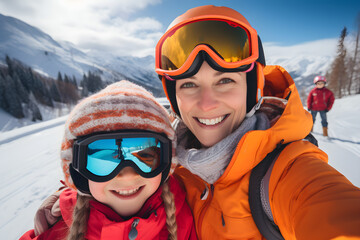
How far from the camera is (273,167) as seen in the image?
1.04 meters

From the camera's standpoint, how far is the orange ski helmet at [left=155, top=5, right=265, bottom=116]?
1370 millimetres

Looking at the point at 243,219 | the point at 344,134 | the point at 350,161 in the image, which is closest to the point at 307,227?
the point at 243,219

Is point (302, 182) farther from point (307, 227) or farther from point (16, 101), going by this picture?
point (16, 101)

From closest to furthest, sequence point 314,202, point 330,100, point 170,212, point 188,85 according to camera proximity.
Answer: point 314,202
point 170,212
point 188,85
point 330,100

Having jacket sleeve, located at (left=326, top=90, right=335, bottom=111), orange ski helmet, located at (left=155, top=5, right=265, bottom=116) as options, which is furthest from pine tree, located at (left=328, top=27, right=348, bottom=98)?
orange ski helmet, located at (left=155, top=5, right=265, bottom=116)

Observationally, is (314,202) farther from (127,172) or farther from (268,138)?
(127,172)

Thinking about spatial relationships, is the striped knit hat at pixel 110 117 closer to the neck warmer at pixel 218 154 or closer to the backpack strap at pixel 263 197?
the neck warmer at pixel 218 154

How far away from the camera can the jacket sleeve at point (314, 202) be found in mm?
599

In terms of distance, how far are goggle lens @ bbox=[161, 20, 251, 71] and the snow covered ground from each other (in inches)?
110

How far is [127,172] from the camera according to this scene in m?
1.28

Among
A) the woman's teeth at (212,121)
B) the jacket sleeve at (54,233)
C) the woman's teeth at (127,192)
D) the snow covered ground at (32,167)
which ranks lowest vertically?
the snow covered ground at (32,167)

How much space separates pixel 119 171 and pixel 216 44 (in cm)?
123

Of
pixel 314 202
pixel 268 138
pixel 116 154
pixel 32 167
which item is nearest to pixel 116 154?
pixel 116 154

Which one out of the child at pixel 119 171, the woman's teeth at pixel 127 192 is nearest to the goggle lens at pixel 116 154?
the child at pixel 119 171
